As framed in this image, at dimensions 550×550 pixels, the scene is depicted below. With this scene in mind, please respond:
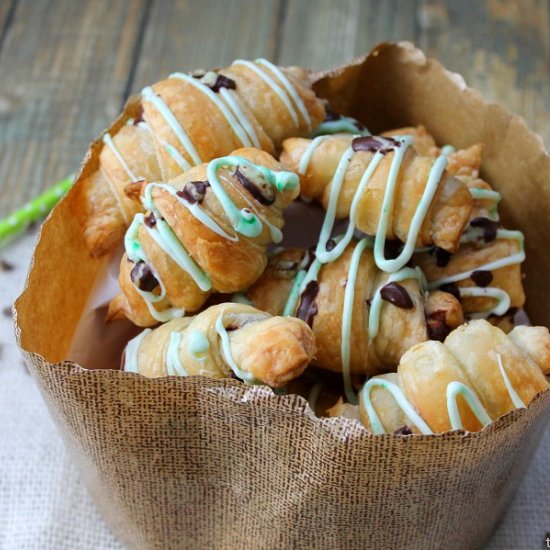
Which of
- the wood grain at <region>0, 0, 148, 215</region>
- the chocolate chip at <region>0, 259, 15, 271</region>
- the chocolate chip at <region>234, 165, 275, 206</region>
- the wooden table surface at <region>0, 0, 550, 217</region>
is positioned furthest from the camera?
the wooden table surface at <region>0, 0, 550, 217</region>

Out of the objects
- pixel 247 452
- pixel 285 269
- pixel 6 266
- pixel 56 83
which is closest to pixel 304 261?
pixel 285 269

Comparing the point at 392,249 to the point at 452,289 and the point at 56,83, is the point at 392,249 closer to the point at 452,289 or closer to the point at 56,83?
the point at 452,289

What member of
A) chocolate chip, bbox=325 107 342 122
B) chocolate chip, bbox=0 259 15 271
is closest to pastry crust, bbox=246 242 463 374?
chocolate chip, bbox=325 107 342 122

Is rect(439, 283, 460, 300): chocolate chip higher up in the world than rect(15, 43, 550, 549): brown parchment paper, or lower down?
higher up

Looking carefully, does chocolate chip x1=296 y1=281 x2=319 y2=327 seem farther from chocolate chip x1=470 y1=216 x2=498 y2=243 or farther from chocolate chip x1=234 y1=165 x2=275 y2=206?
chocolate chip x1=470 y1=216 x2=498 y2=243

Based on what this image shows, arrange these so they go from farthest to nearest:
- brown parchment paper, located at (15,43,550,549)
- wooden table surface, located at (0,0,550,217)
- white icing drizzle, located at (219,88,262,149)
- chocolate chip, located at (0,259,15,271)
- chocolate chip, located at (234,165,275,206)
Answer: wooden table surface, located at (0,0,550,217), chocolate chip, located at (0,259,15,271), white icing drizzle, located at (219,88,262,149), chocolate chip, located at (234,165,275,206), brown parchment paper, located at (15,43,550,549)

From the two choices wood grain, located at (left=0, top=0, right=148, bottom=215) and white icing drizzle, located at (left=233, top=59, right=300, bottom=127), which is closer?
white icing drizzle, located at (left=233, top=59, right=300, bottom=127)
